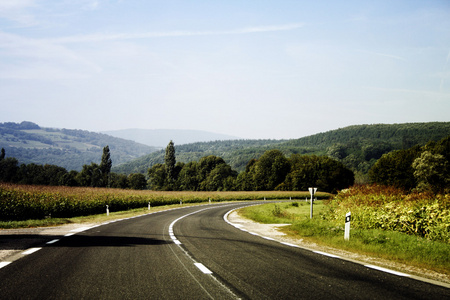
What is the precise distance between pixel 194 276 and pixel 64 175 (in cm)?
13154

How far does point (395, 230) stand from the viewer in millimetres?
12883

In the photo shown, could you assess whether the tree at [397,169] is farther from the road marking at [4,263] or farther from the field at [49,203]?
the road marking at [4,263]

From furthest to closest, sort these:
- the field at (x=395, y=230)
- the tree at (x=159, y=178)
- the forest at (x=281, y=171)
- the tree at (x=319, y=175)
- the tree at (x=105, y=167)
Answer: the tree at (x=159, y=178), the tree at (x=105, y=167), the tree at (x=319, y=175), the forest at (x=281, y=171), the field at (x=395, y=230)

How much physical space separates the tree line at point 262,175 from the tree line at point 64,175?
1262cm

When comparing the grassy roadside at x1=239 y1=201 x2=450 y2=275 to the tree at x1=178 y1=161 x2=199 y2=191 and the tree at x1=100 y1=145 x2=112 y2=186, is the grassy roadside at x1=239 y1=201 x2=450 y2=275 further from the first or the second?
the tree at x1=178 y1=161 x2=199 y2=191

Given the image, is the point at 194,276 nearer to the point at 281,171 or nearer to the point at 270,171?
the point at 281,171

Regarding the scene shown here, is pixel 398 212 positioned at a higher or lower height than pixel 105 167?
lower

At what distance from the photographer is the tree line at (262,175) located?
93688 mm

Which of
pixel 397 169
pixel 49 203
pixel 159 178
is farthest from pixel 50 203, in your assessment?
pixel 159 178

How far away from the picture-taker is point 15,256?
26.1 ft

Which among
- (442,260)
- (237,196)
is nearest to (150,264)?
(442,260)

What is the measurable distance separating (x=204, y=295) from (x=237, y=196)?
64069 millimetres

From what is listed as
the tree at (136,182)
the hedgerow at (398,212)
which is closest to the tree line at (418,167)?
the hedgerow at (398,212)

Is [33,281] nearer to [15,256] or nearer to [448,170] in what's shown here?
[15,256]
